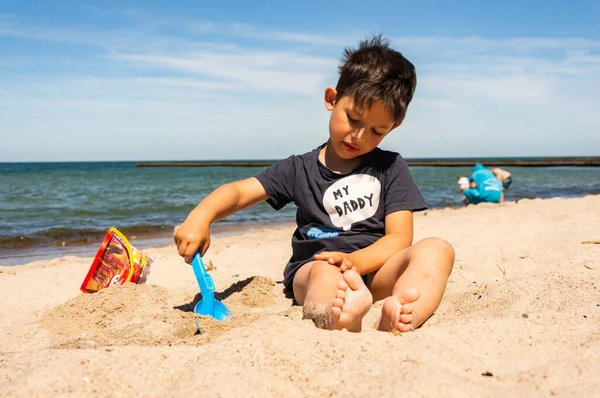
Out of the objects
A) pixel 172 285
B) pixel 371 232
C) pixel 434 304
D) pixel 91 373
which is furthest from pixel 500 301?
pixel 172 285

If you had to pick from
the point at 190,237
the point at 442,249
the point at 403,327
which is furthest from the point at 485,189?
the point at 403,327

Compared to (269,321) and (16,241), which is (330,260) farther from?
(16,241)

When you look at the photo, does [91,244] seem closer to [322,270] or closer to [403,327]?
[322,270]

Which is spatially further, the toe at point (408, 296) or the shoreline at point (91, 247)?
the shoreline at point (91, 247)

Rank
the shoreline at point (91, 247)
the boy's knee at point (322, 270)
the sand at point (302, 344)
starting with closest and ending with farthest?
the sand at point (302, 344), the boy's knee at point (322, 270), the shoreline at point (91, 247)

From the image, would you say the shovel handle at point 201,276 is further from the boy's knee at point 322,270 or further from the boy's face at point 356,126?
the boy's face at point 356,126

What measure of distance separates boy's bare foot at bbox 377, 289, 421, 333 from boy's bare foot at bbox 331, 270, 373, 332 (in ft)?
0.26

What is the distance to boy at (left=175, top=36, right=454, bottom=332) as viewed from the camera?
1948 millimetres

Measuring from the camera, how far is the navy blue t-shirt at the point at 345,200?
235cm

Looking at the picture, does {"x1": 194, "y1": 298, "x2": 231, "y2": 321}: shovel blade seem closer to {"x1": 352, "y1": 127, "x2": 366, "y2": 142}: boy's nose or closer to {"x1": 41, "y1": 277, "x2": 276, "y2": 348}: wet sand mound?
{"x1": 41, "y1": 277, "x2": 276, "y2": 348}: wet sand mound

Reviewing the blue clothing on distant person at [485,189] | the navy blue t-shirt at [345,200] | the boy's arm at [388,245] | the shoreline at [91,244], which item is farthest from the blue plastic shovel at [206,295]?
the blue clothing on distant person at [485,189]

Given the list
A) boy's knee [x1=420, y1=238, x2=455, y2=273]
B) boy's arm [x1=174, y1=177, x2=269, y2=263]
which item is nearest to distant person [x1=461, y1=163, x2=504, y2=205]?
boy's arm [x1=174, y1=177, x2=269, y2=263]

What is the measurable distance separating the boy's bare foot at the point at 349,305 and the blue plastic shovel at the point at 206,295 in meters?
0.73

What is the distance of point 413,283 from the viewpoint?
1859mm
